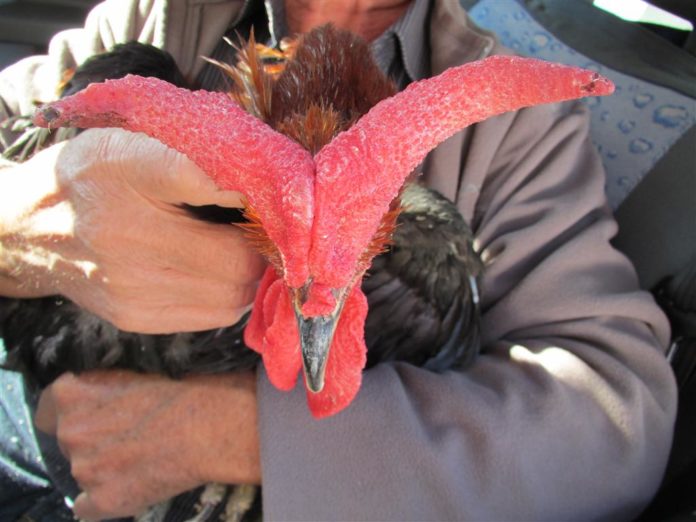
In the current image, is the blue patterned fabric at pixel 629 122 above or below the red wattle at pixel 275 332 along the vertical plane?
above

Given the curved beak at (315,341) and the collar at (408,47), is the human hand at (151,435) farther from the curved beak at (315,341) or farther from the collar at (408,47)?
the collar at (408,47)

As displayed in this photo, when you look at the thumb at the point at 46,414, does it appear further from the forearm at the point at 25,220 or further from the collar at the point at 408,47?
the collar at the point at 408,47

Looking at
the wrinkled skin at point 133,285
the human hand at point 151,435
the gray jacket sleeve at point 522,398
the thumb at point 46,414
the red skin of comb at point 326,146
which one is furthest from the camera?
the thumb at point 46,414

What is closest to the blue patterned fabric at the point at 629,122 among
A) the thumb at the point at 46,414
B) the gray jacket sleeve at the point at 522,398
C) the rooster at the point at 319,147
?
the gray jacket sleeve at the point at 522,398

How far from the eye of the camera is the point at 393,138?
2.53 feet

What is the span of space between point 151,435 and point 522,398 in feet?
2.84

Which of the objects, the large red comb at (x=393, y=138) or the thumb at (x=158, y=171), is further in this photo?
the thumb at (x=158, y=171)

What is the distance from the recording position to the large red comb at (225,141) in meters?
0.75

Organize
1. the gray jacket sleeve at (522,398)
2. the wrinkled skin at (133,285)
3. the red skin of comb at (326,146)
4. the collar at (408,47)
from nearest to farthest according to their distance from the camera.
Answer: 1. the red skin of comb at (326,146)
2. the wrinkled skin at (133,285)
3. the gray jacket sleeve at (522,398)
4. the collar at (408,47)

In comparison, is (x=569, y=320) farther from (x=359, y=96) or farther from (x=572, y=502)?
(x=359, y=96)

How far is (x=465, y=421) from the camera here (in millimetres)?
1237

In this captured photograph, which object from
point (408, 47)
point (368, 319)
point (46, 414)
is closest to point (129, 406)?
point (46, 414)

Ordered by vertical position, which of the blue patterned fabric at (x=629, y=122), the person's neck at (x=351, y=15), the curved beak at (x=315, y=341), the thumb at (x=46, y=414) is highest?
the person's neck at (x=351, y=15)

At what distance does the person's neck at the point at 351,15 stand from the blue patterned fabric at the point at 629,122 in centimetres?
52
